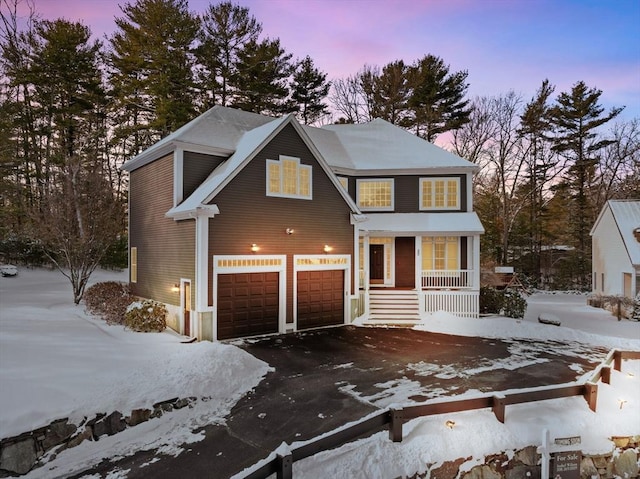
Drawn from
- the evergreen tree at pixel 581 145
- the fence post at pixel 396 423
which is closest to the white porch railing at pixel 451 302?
the fence post at pixel 396 423

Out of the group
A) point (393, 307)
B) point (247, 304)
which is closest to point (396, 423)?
point (247, 304)

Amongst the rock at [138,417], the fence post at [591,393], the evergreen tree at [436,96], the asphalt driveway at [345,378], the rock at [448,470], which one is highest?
the evergreen tree at [436,96]

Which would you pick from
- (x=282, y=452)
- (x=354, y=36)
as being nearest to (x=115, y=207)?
(x=354, y=36)

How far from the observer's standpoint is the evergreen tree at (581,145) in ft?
94.4

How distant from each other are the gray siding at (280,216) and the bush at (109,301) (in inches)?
147

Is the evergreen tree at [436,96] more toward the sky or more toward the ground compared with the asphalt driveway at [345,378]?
more toward the sky

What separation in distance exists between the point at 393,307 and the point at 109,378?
10.9m

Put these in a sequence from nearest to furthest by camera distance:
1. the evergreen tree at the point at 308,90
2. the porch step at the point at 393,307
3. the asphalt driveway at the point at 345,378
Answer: the asphalt driveway at the point at 345,378 < the porch step at the point at 393,307 < the evergreen tree at the point at 308,90

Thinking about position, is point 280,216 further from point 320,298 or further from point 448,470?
point 448,470

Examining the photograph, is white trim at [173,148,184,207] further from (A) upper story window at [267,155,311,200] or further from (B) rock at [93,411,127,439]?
(B) rock at [93,411,127,439]

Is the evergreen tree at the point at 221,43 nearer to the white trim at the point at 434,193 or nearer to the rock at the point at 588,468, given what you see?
the white trim at the point at 434,193

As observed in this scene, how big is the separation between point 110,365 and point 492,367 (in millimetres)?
8549

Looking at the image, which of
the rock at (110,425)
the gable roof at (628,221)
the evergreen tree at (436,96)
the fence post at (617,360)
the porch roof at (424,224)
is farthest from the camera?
the evergreen tree at (436,96)

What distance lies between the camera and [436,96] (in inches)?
1099
